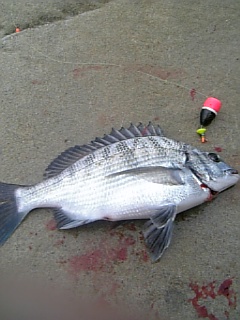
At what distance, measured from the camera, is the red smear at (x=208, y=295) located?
295cm

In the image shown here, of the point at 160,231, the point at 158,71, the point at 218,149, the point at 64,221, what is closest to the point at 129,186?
the point at 160,231

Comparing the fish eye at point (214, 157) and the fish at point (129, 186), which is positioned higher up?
the fish eye at point (214, 157)

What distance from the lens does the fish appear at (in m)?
3.02

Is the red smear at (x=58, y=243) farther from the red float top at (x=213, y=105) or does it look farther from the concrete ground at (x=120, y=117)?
the red float top at (x=213, y=105)

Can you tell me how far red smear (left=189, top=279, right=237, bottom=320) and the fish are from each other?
331 mm

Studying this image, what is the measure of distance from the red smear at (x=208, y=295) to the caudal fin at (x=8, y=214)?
117cm

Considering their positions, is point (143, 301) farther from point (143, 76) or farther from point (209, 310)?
point (143, 76)

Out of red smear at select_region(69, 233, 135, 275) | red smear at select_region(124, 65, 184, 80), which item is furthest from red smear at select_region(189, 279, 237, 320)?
red smear at select_region(124, 65, 184, 80)

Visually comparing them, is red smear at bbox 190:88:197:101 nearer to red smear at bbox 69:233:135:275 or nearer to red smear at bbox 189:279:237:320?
red smear at bbox 69:233:135:275

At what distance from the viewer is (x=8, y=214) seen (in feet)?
10.3

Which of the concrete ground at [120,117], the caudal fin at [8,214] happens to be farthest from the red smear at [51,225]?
the caudal fin at [8,214]

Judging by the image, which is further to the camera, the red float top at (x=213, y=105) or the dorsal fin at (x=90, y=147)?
the red float top at (x=213, y=105)

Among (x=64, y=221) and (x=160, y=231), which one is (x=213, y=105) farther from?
(x=64, y=221)

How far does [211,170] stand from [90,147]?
802 mm
